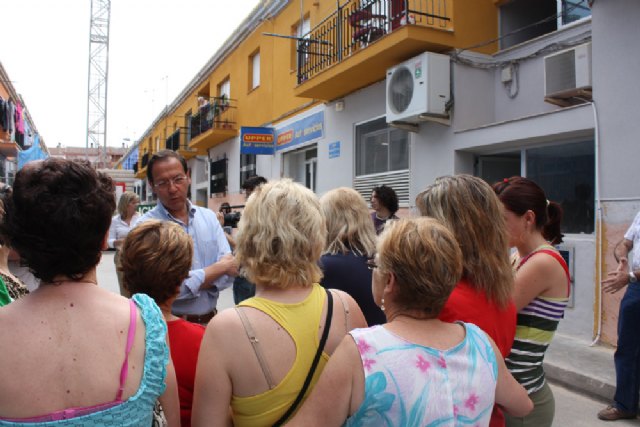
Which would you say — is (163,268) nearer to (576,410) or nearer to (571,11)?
(576,410)

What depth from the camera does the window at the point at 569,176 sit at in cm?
623

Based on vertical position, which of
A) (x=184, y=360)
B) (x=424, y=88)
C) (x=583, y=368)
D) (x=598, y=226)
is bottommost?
(x=583, y=368)

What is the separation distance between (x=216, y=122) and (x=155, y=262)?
14639mm

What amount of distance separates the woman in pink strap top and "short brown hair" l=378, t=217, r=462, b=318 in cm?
72

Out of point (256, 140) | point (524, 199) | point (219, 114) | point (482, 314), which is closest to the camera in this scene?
point (482, 314)

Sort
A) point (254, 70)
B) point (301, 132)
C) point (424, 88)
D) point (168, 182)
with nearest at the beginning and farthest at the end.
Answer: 1. point (168, 182)
2. point (424, 88)
3. point (301, 132)
4. point (254, 70)

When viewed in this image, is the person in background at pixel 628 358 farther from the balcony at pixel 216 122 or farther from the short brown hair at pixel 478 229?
the balcony at pixel 216 122

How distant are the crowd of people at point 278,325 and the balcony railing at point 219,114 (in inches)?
568

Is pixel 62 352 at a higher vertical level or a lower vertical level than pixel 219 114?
lower

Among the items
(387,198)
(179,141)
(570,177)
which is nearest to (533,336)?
(387,198)

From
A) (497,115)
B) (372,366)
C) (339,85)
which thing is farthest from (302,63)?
(372,366)

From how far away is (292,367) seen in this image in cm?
152

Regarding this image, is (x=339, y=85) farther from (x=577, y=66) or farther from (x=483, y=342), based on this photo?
(x=483, y=342)

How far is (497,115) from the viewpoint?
7.84 m
